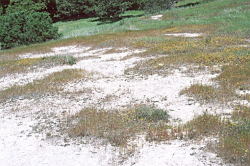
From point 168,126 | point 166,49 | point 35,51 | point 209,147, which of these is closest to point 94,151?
point 168,126

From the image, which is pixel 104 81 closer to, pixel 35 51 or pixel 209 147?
pixel 209 147

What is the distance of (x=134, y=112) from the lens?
32.7 ft

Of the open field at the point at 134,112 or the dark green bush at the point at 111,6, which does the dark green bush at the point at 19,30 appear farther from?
the dark green bush at the point at 111,6

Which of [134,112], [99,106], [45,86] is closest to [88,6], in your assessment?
[45,86]

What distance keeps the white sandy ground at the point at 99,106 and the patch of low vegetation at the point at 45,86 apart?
0.71 m

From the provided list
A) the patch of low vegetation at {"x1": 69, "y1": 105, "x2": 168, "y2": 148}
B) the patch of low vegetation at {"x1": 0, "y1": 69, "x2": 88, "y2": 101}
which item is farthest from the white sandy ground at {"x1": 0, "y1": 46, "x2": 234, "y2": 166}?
the patch of low vegetation at {"x1": 0, "y1": 69, "x2": 88, "y2": 101}

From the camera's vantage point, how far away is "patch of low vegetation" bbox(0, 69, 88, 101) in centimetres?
1427

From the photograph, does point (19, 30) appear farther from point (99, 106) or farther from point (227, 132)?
point (227, 132)

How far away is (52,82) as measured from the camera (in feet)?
53.4

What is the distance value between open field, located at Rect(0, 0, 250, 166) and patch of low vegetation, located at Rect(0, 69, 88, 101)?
2.3 inches

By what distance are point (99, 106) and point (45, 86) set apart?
18.2ft

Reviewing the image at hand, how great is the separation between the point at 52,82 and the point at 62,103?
4405mm

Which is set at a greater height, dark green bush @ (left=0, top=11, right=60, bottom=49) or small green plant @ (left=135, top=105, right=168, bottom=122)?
dark green bush @ (left=0, top=11, right=60, bottom=49)

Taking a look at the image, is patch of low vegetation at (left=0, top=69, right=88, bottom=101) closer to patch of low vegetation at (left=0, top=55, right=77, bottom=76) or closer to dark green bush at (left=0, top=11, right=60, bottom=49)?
patch of low vegetation at (left=0, top=55, right=77, bottom=76)
